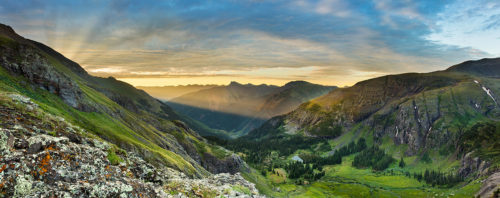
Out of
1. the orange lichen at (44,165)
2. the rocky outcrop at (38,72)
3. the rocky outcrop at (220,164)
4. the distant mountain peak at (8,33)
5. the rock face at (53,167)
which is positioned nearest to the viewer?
the rock face at (53,167)

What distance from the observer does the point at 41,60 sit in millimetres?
67188

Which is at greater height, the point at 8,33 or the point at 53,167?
the point at 8,33

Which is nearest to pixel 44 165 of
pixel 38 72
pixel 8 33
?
pixel 38 72

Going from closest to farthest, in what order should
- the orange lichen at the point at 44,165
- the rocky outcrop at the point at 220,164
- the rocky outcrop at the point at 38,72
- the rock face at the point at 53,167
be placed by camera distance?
the rock face at the point at 53,167
the orange lichen at the point at 44,165
the rocky outcrop at the point at 38,72
the rocky outcrop at the point at 220,164

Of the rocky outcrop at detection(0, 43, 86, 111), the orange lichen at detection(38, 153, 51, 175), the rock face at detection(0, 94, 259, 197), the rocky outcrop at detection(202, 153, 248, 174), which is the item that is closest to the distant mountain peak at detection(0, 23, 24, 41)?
the rocky outcrop at detection(0, 43, 86, 111)

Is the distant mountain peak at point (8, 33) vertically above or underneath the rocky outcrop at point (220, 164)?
above

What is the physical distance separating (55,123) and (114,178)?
685 inches

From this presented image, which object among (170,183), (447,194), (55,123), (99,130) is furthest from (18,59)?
(447,194)

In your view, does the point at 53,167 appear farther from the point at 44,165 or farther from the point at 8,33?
the point at 8,33

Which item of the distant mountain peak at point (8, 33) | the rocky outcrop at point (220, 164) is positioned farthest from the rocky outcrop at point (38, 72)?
the distant mountain peak at point (8, 33)

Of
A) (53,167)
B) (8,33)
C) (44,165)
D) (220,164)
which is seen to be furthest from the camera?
(8,33)

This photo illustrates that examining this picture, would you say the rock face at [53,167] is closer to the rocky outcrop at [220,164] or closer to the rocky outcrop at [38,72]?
the rocky outcrop at [38,72]

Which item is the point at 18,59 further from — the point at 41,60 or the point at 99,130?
the point at 99,130

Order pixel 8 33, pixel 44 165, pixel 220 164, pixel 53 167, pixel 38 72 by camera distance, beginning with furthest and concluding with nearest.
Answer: pixel 8 33, pixel 220 164, pixel 38 72, pixel 53 167, pixel 44 165
